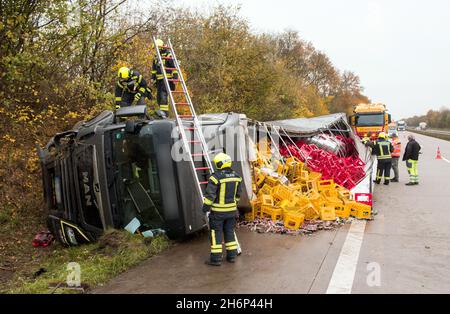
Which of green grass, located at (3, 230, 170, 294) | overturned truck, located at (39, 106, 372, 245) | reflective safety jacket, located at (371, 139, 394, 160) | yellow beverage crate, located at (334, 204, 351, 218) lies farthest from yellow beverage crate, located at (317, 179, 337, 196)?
reflective safety jacket, located at (371, 139, 394, 160)

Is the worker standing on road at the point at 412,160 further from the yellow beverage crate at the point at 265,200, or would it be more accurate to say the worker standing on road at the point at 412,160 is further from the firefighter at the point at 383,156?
the yellow beverage crate at the point at 265,200

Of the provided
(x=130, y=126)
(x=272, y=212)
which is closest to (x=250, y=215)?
(x=272, y=212)

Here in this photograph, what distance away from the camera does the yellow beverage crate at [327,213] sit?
737 cm

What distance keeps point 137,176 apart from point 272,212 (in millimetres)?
2612

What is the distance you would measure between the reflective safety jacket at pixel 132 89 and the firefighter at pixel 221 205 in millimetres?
3596

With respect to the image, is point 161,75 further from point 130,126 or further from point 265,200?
point 265,200

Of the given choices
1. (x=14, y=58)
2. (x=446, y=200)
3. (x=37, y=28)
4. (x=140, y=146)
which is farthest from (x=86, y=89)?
(x=446, y=200)

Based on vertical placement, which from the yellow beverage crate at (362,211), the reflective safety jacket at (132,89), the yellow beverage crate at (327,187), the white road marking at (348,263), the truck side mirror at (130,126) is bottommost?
the white road marking at (348,263)

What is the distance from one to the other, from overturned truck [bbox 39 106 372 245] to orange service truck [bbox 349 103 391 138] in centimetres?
1717

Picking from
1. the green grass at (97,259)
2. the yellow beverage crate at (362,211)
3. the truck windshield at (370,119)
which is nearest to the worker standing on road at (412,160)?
the yellow beverage crate at (362,211)

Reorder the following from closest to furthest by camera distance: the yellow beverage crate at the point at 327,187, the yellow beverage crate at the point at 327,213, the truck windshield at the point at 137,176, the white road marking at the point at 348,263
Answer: the white road marking at the point at 348,263 < the truck windshield at the point at 137,176 < the yellow beverage crate at the point at 327,213 < the yellow beverage crate at the point at 327,187

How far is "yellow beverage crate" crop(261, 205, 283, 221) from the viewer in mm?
7461

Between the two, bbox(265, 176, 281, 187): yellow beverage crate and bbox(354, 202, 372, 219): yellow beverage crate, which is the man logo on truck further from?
bbox(354, 202, 372, 219): yellow beverage crate

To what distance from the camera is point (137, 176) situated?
6.27 metres
